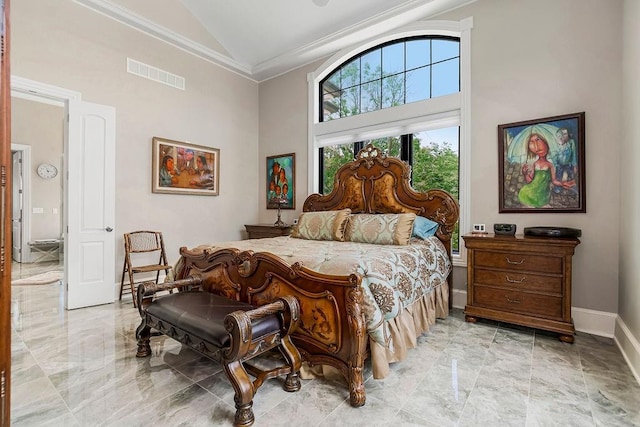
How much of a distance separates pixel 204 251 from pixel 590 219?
3.64 m

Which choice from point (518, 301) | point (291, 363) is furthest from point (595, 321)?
Result: point (291, 363)

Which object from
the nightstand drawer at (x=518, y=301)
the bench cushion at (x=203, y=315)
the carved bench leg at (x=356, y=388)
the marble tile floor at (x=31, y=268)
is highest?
the bench cushion at (x=203, y=315)

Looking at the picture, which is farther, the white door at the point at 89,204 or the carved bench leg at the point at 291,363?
the white door at the point at 89,204

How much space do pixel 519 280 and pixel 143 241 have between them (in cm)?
456

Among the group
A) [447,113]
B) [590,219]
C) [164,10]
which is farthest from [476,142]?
[164,10]

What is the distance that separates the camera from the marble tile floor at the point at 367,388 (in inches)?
67.8

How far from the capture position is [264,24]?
15.3 feet

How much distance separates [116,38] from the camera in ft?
13.3

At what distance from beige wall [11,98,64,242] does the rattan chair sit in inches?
176

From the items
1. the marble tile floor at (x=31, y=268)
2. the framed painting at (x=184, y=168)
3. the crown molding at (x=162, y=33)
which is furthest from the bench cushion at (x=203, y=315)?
the marble tile floor at (x=31, y=268)

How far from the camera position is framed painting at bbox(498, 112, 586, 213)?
3.01 metres

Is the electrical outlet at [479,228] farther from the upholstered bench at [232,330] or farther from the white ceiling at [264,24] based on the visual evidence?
the white ceiling at [264,24]

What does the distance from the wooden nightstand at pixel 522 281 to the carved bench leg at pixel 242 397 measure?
7.88ft

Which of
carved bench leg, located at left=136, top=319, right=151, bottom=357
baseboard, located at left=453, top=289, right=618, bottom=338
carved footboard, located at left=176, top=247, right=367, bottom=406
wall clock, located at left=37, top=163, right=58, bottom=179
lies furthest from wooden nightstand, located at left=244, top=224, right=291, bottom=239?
wall clock, located at left=37, top=163, right=58, bottom=179
